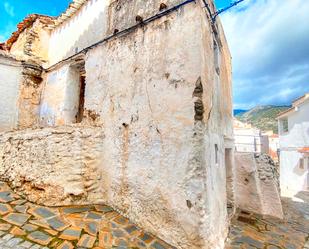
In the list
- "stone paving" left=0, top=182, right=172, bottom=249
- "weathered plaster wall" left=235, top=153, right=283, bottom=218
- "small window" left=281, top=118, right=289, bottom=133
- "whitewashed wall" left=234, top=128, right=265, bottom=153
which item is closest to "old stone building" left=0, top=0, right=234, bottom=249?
"stone paving" left=0, top=182, right=172, bottom=249

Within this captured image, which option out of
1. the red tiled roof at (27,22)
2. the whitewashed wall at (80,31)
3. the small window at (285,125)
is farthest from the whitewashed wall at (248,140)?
the red tiled roof at (27,22)

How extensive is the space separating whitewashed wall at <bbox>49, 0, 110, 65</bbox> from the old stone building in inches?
2.3

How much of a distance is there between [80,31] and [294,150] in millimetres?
17928

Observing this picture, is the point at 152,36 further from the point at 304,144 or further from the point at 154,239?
the point at 304,144

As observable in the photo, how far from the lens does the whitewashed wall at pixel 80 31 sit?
18.9 ft

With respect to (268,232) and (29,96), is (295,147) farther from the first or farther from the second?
(29,96)

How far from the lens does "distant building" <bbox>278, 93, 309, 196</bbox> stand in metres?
15.6

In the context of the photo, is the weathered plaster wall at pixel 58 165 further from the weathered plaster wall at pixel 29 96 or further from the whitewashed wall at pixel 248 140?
the whitewashed wall at pixel 248 140

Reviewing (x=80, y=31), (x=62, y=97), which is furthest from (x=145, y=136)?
(x=80, y=31)

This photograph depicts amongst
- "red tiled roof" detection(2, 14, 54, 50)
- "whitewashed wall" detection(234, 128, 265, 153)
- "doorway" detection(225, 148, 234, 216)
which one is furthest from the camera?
"whitewashed wall" detection(234, 128, 265, 153)

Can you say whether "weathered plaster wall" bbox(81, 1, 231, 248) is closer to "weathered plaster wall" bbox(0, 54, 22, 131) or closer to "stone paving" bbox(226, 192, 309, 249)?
"stone paving" bbox(226, 192, 309, 249)

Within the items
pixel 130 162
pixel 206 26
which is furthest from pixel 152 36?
pixel 130 162

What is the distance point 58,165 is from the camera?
425 centimetres

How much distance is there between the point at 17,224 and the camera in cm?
342
